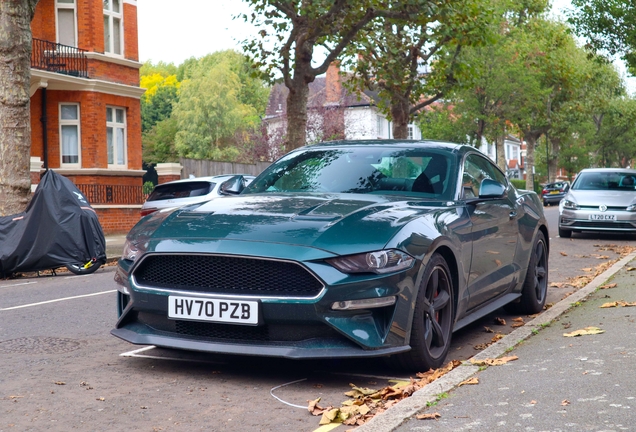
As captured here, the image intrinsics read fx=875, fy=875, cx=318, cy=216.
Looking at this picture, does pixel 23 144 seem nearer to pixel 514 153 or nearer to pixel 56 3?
pixel 56 3

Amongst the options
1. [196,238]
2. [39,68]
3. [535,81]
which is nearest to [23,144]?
[39,68]

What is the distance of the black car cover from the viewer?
44.1 feet

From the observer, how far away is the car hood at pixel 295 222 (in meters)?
5.13

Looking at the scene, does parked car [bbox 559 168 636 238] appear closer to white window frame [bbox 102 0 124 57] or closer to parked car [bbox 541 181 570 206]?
white window frame [bbox 102 0 124 57]

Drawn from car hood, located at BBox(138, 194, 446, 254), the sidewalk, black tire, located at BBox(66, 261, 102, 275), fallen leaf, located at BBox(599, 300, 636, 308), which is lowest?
black tire, located at BBox(66, 261, 102, 275)

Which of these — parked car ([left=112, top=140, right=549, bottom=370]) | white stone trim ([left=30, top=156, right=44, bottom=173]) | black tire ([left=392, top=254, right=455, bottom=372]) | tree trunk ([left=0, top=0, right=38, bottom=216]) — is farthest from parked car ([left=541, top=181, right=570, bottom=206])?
black tire ([left=392, top=254, right=455, bottom=372])

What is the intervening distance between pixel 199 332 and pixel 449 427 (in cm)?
181

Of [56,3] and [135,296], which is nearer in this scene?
[135,296]

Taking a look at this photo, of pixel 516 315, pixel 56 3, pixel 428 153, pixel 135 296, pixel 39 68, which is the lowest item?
pixel 516 315

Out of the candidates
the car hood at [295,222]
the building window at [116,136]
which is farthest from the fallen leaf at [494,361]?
the building window at [116,136]

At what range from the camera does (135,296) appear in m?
5.36

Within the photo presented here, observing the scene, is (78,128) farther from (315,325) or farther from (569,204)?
(315,325)

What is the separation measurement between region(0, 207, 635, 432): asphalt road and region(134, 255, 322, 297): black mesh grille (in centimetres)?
60

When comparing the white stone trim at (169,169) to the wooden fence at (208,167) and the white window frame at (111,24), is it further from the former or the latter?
the white window frame at (111,24)
